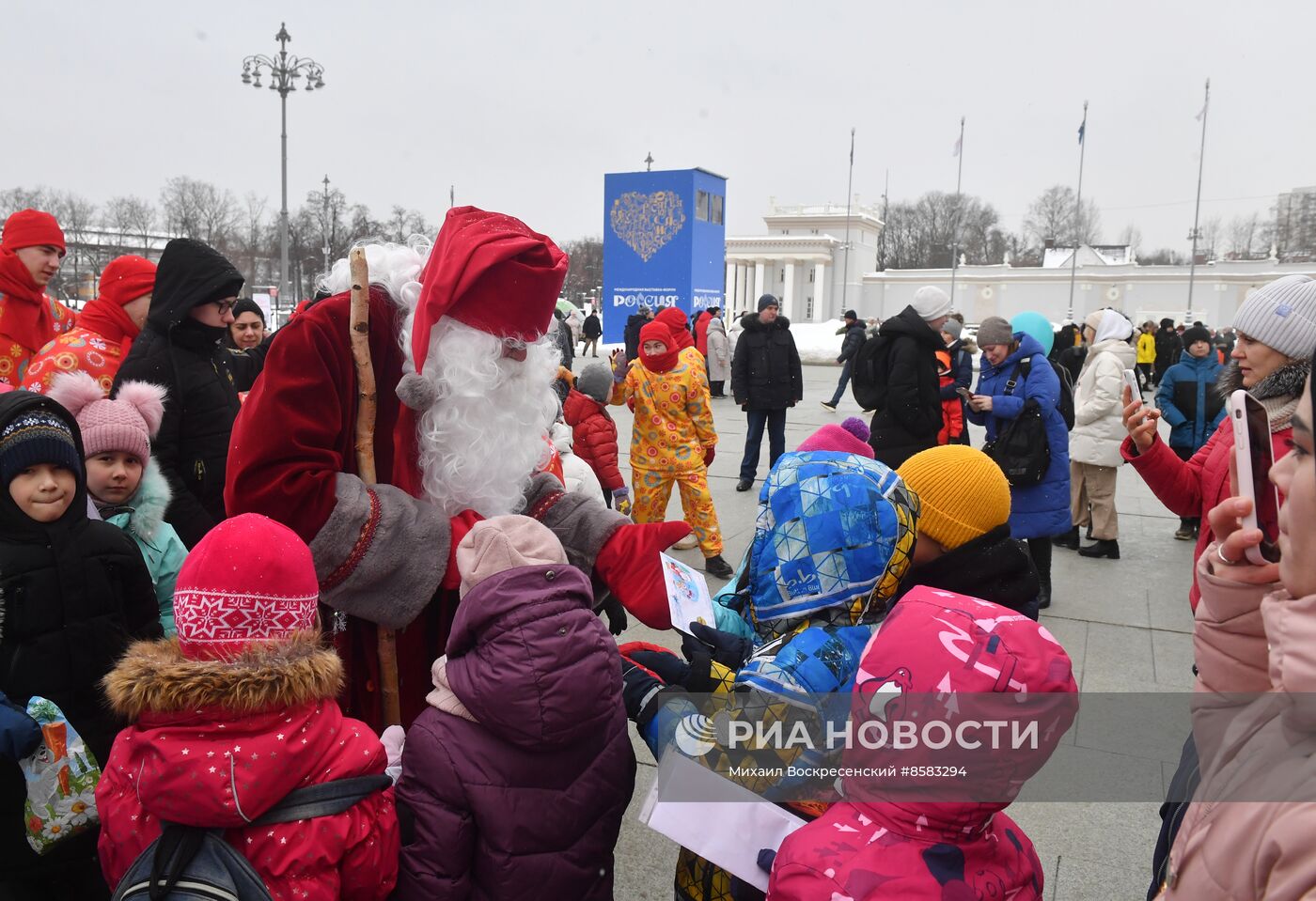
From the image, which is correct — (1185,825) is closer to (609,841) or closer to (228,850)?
(609,841)

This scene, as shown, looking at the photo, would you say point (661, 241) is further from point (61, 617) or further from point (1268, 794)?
point (1268, 794)

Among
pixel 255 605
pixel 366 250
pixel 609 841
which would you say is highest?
pixel 366 250

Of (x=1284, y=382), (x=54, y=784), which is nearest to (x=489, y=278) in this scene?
(x=54, y=784)

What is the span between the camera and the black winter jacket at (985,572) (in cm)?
203

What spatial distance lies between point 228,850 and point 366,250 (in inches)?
58.4

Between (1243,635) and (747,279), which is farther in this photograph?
(747,279)

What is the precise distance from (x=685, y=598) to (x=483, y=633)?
540 millimetres

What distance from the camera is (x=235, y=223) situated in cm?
4991

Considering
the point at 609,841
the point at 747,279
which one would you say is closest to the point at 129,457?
the point at 609,841

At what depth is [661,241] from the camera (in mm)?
24516

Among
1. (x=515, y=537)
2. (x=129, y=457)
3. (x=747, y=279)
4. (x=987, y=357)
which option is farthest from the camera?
(x=747, y=279)

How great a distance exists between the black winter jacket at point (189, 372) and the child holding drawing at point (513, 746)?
207cm

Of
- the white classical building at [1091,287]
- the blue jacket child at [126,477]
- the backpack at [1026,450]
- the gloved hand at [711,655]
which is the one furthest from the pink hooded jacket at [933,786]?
the white classical building at [1091,287]

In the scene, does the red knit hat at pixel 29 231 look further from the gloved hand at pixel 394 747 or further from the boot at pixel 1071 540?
the boot at pixel 1071 540
